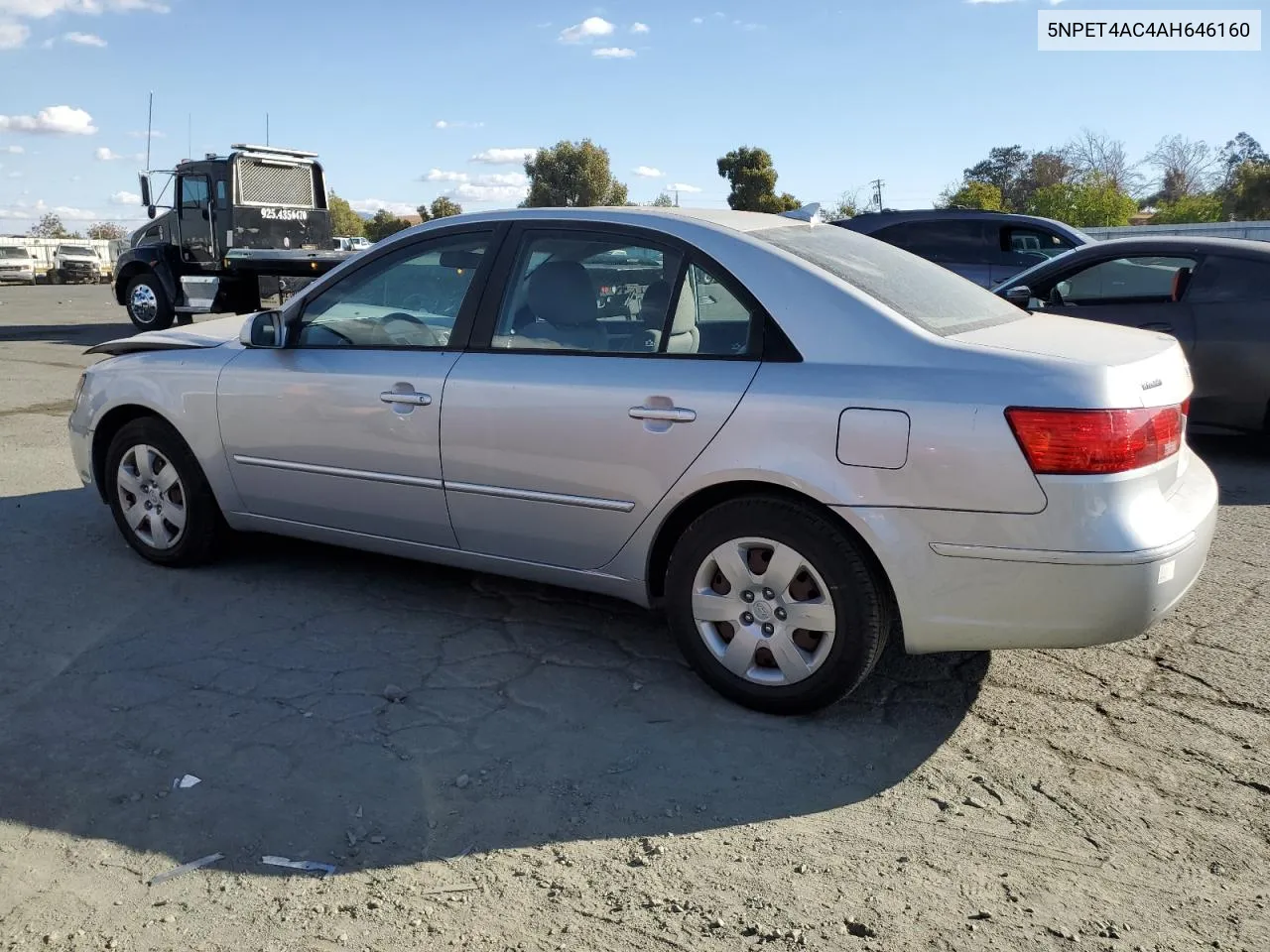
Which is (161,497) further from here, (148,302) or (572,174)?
(572,174)

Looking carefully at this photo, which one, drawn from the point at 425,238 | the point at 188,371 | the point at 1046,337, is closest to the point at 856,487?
the point at 1046,337

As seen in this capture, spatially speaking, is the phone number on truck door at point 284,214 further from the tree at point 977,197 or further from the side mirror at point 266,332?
the tree at point 977,197

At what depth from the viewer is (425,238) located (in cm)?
438

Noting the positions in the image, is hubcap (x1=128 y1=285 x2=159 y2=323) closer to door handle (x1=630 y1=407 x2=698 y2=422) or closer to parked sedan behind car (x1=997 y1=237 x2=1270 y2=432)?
parked sedan behind car (x1=997 y1=237 x2=1270 y2=432)

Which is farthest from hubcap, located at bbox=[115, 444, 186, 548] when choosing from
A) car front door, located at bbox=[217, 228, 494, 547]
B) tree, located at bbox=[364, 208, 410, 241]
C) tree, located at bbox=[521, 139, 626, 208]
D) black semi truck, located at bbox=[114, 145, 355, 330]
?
tree, located at bbox=[364, 208, 410, 241]

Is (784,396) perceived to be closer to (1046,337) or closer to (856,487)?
(856,487)

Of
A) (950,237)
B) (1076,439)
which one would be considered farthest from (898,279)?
(950,237)

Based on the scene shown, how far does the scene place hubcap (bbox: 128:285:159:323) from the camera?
18.2 meters

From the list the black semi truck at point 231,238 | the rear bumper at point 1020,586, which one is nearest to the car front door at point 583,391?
the rear bumper at point 1020,586

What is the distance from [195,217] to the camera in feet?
56.4

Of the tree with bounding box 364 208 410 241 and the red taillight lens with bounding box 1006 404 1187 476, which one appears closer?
the red taillight lens with bounding box 1006 404 1187 476

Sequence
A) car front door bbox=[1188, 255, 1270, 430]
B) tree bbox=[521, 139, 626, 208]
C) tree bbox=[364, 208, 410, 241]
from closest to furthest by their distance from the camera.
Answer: car front door bbox=[1188, 255, 1270, 430]
tree bbox=[521, 139, 626, 208]
tree bbox=[364, 208, 410, 241]

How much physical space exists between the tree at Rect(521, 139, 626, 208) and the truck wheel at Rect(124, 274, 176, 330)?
143 feet

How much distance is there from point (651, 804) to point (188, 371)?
3061 millimetres
